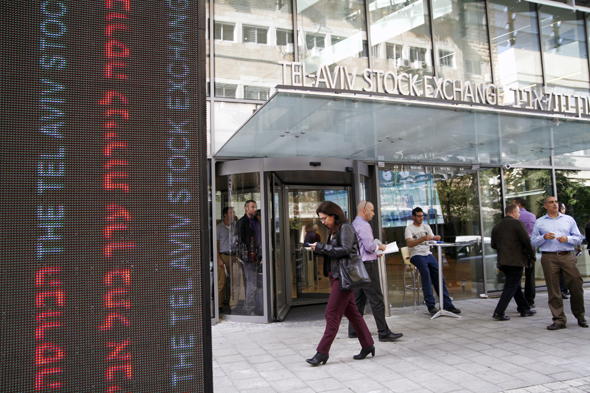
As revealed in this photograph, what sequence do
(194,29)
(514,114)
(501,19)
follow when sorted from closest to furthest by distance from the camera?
(194,29) < (514,114) < (501,19)

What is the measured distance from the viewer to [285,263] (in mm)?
8039

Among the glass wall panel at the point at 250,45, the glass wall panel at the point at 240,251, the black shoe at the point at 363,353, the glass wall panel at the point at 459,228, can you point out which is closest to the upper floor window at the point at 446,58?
the glass wall panel at the point at 459,228

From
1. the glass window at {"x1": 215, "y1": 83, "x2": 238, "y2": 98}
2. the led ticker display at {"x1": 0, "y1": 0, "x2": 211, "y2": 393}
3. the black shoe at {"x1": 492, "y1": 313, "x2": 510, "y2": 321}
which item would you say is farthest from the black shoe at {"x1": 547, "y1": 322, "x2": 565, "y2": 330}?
the glass window at {"x1": 215, "y1": 83, "x2": 238, "y2": 98}

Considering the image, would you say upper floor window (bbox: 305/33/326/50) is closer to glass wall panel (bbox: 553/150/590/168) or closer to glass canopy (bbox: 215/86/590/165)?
glass canopy (bbox: 215/86/590/165)

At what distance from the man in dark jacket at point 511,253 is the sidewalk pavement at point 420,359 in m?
0.41

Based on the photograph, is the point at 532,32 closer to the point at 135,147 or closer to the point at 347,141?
the point at 347,141

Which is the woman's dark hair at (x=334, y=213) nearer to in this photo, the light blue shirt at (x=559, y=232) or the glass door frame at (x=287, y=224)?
the glass door frame at (x=287, y=224)

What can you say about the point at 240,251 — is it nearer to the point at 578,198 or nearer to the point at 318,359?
the point at 318,359

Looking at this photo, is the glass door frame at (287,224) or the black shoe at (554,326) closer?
the black shoe at (554,326)

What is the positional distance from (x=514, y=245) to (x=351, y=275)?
10.6 ft

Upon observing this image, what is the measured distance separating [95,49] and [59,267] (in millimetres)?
1168

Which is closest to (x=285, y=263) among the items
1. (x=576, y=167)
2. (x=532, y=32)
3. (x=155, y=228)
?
(x=155, y=228)

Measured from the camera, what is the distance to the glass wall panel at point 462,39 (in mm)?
9773

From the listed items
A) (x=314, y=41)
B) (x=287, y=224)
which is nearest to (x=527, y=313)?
(x=287, y=224)
